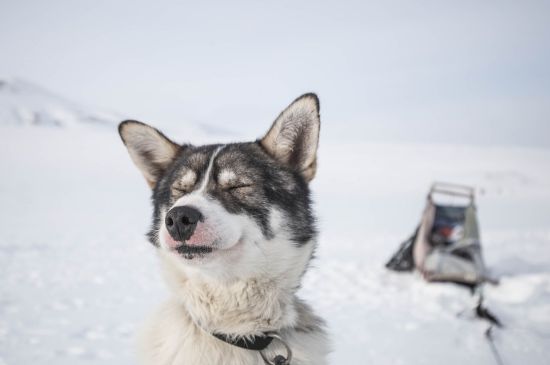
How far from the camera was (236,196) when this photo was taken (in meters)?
2.21

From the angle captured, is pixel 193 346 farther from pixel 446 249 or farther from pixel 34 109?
pixel 34 109

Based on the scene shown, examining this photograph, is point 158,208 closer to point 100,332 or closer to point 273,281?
point 273,281

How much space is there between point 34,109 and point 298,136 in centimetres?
4462

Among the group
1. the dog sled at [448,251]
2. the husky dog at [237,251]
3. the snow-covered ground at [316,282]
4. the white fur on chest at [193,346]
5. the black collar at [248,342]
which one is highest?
the husky dog at [237,251]

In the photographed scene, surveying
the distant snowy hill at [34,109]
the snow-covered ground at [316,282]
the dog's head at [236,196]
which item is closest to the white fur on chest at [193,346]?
the dog's head at [236,196]

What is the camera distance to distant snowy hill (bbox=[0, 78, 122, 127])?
33906mm

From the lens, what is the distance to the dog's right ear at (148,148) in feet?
8.21

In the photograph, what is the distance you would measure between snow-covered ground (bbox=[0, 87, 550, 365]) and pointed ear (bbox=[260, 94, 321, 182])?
0.33 metres

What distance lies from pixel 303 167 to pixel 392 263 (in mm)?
4943

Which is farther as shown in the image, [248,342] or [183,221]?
[248,342]

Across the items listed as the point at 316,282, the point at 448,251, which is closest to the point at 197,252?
the point at 316,282

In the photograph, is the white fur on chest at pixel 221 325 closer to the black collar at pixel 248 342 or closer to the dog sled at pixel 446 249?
the black collar at pixel 248 342

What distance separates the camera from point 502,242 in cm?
1025

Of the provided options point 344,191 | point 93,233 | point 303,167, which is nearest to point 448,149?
point 344,191
